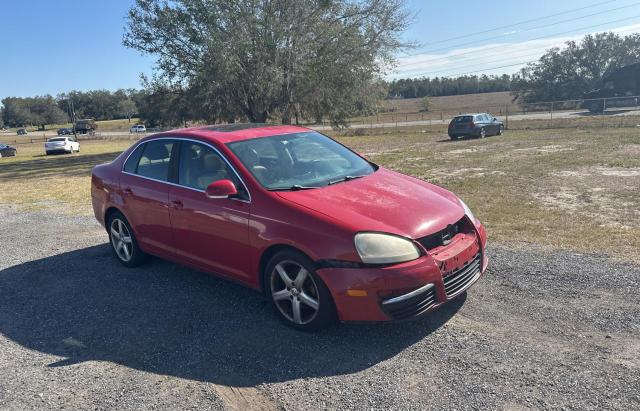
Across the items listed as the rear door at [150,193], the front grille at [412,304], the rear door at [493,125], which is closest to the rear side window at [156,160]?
the rear door at [150,193]

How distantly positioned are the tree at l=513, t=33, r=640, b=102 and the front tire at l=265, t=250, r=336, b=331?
78.4 meters

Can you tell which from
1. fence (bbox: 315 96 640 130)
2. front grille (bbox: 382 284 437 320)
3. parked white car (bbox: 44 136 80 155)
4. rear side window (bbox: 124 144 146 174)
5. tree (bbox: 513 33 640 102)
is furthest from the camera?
tree (bbox: 513 33 640 102)

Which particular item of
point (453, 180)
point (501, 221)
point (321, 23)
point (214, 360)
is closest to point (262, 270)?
point (214, 360)

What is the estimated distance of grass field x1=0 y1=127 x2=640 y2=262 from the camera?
623cm

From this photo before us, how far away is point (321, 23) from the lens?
77.0ft

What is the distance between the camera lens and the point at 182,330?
13.3 ft

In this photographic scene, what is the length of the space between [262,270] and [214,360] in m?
0.83

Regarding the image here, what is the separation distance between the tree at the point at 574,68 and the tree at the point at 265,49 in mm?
55816

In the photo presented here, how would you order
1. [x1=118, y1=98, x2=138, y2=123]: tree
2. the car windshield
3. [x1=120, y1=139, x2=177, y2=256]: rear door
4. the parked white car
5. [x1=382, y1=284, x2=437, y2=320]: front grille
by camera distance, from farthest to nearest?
[x1=118, y1=98, x2=138, y2=123]: tree, the parked white car, [x1=120, y1=139, x2=177, y2=256]: rear door, the car windshield, [x1=382, y1=284, x2=437, y2=320]: front grille

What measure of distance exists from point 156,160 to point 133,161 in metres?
0.55

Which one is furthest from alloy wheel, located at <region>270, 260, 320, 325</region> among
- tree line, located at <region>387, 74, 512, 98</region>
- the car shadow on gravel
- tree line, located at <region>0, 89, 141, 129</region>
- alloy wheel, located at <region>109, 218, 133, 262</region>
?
tree line, located at <region>0, 89, 141, 129</region>

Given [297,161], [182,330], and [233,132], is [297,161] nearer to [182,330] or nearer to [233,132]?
[233,132]

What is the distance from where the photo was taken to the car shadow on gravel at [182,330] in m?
3.47

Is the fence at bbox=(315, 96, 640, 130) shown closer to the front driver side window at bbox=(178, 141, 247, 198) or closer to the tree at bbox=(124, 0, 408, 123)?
the tree at bbox=(124, 0, 408, 123)
